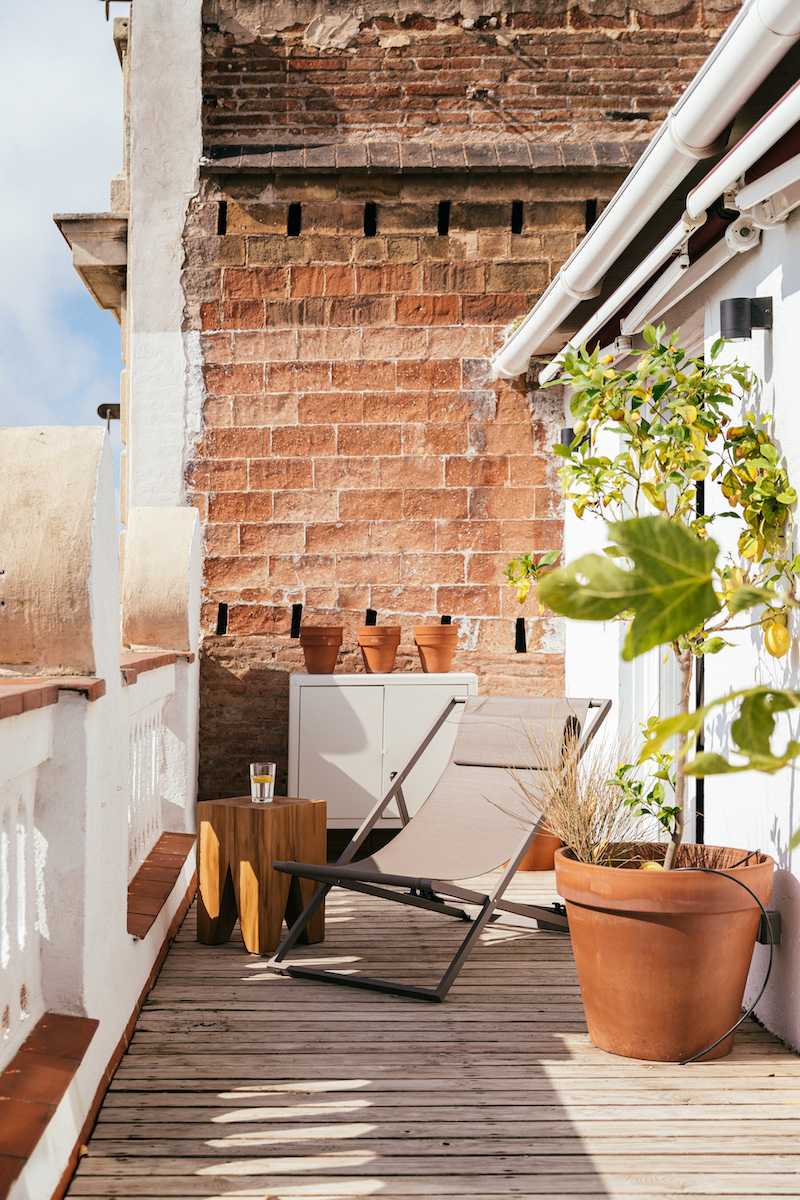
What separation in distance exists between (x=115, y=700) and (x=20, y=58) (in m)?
54.8

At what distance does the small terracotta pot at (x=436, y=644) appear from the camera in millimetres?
6141

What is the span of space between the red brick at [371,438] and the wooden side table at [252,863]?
96.3 inches

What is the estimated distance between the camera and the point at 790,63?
309 cm

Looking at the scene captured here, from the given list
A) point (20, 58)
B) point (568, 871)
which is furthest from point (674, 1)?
point (20, 58)

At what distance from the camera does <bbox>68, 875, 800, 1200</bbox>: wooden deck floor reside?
2.53 metres

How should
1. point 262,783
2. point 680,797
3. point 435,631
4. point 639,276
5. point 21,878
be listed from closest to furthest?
point 21,878 → point 680,797 → point 639,276 → point 262,783 → point 435,631

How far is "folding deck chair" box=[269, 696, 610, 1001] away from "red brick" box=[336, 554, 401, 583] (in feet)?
4.53

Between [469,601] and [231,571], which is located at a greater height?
[231,571]

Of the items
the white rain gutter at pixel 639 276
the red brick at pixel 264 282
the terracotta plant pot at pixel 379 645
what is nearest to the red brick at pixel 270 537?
the terracotta plant pot at pixel 379 645

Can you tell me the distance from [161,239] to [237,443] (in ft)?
3.74

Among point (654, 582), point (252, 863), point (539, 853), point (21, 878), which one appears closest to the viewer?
point (654, 582)

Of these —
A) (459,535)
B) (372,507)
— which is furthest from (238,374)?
(459,535)

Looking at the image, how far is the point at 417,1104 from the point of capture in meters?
2.96

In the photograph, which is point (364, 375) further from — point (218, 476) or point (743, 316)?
point (743, 316)
